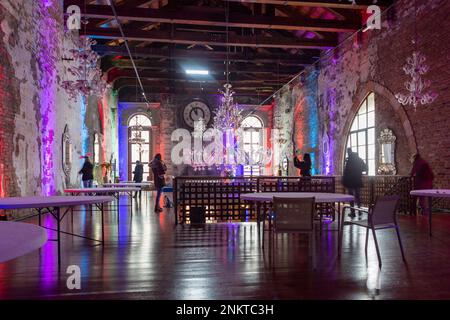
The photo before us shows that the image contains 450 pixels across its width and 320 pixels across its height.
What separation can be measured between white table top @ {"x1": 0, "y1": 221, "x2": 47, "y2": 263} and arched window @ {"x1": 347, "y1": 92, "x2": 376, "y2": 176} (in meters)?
10.00

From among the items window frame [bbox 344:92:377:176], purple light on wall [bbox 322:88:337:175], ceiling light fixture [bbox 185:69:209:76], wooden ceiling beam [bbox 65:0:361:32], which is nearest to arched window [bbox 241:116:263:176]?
ceiling light fixture [bbox 185:69:209:76]

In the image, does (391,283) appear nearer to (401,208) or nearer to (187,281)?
(187,281)

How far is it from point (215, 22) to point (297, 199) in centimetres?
766

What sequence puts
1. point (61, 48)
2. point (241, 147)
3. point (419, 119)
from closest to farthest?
point (419, 119)
point (61, 48)
point (241, 147)

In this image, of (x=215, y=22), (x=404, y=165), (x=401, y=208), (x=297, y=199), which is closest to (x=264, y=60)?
(x=215, y=22)

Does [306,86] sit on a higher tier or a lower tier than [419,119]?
higher

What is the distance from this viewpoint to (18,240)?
165 centimetres

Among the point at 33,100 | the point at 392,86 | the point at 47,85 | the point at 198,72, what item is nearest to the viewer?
the point at 33,100

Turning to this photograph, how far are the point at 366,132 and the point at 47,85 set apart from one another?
8.31m

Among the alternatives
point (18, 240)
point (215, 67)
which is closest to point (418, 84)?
point (18, 240)

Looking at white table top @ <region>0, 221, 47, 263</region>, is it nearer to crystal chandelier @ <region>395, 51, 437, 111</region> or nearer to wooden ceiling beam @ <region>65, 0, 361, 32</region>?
crystal chandelier @ <region>395, 51, 437, 111</region>

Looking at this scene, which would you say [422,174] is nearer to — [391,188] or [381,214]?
[391,188]

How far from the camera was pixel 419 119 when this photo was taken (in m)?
8.48
